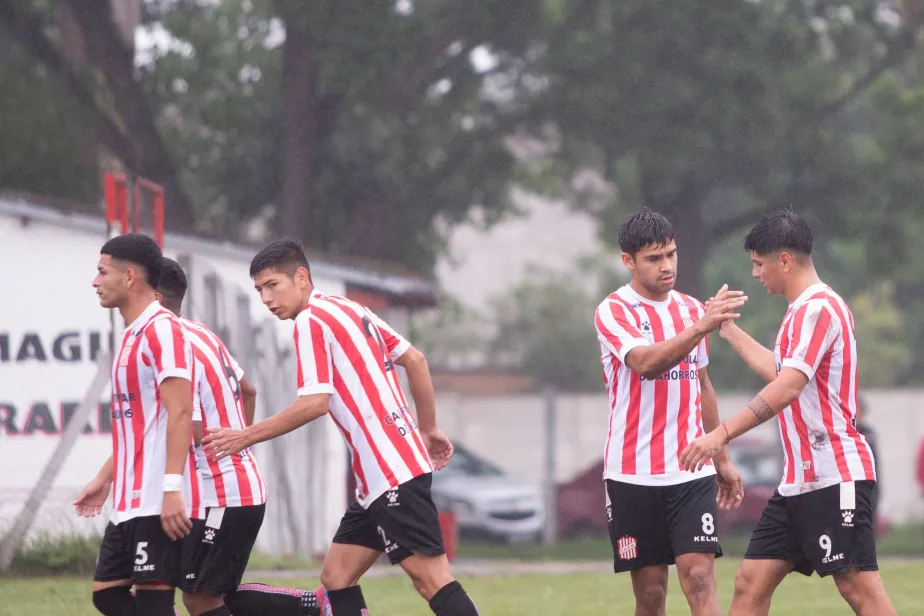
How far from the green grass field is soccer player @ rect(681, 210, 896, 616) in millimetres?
4068

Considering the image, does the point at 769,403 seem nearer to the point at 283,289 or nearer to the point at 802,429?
the point at 802,429

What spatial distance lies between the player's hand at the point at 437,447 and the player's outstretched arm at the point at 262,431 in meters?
0.91

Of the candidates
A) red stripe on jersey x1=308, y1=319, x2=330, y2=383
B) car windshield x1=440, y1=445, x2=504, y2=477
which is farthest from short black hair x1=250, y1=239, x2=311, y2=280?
car windshield x1=440, y1=445, x2=504, y2=477

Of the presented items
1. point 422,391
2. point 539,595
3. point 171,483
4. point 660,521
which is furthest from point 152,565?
point 539,595

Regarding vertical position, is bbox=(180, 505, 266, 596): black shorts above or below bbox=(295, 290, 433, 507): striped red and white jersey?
below

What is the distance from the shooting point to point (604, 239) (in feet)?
103

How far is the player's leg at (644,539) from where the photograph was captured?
7.00 m

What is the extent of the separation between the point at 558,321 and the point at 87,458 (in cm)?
3578

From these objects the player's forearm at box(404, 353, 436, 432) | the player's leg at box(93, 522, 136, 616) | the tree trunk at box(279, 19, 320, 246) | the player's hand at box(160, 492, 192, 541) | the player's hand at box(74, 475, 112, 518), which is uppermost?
the tree trunk at box(279, 19, 320, 246)

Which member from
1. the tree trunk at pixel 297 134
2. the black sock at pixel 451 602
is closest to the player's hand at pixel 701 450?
the black sock at pixel 451 602

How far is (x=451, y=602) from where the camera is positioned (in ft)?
22.1

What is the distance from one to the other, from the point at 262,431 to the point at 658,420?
184 cm

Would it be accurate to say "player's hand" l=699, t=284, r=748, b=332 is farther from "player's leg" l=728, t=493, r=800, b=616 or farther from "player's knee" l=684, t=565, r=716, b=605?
Result: "player's knee" l=684, t=565, r=716, b=605

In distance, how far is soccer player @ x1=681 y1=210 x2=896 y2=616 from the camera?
6.63 m
